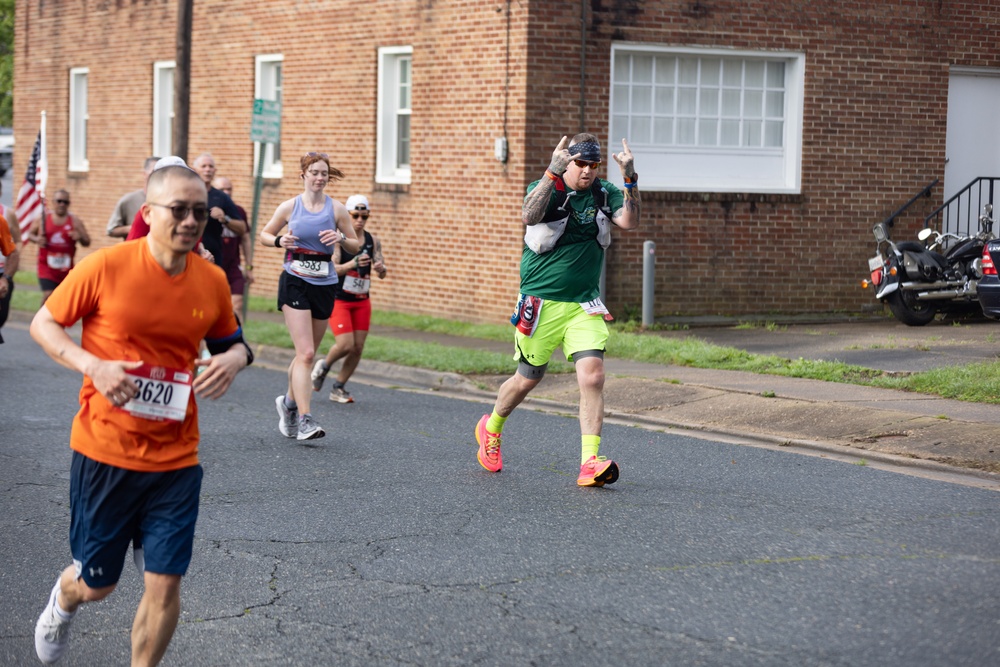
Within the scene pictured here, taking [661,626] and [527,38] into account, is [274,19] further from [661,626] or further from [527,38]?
[661,626]

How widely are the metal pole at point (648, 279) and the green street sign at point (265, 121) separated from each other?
4476 mm

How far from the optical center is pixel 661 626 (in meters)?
5.38

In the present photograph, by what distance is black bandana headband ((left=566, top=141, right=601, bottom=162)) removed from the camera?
8.03 metres

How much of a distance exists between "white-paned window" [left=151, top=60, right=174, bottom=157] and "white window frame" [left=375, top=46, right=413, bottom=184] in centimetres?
606

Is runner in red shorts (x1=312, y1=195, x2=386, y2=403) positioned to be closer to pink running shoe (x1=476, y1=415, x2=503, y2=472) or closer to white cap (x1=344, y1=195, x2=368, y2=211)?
white cap (x1=344, y1=195, x2=368, y2=211)

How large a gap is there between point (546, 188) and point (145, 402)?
3.95 m

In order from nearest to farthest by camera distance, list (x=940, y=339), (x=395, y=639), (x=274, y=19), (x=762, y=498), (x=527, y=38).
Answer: (x=395, y=639), (x=762, y=498), (x=940, y=339), (x=527, y=38), (x=274, y=19)

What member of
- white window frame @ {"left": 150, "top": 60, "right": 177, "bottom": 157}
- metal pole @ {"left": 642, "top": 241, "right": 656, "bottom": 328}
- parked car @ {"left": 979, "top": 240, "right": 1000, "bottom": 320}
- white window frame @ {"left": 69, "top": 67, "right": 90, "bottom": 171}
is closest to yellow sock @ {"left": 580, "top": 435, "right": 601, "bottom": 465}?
parked car @ {"left": 979, "top": 240, "right": 1000, "bottom": 320}

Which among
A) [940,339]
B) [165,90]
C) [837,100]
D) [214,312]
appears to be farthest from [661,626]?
[165,90]

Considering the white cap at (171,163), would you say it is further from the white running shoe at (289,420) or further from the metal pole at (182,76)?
the metal pole at (182,76)

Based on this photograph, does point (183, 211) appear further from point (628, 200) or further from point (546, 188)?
point (628, 200)

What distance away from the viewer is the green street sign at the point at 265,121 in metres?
16.3

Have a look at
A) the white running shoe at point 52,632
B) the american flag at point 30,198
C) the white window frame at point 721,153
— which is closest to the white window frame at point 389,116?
the white window frame at point 721,153

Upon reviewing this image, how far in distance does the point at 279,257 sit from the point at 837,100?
27.6ft
